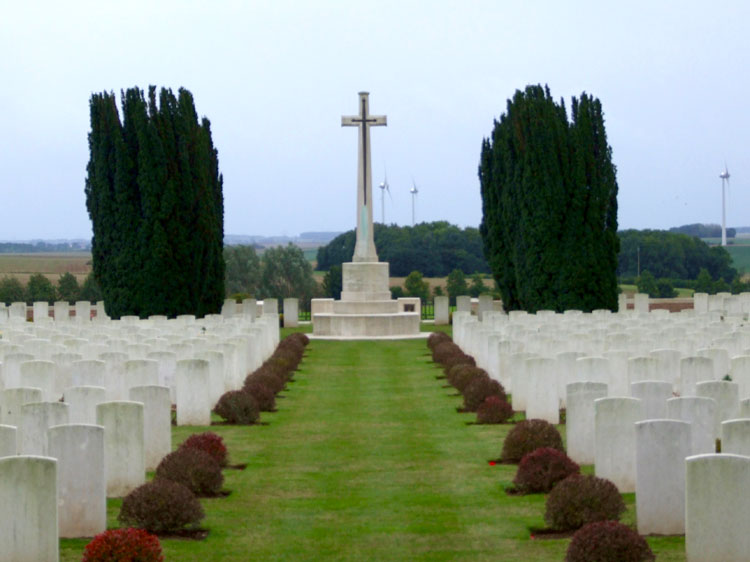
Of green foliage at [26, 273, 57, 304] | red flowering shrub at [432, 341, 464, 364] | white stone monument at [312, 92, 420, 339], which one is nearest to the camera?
red flowering shrub at [432, 341, 464, 364]

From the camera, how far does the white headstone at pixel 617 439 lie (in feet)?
34.5

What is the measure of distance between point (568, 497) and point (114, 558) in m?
3.49

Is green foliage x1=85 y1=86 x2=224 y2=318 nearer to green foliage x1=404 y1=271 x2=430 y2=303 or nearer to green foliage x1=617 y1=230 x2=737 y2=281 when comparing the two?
green foliage x1=404 y1=271 x2=430 y2=303

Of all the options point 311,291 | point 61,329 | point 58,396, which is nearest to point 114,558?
point 58,396

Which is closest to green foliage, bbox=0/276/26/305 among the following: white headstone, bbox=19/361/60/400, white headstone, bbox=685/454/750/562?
white headstone, bbox=19/361/60/400

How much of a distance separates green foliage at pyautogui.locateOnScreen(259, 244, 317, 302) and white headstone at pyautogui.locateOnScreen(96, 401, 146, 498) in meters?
49.2

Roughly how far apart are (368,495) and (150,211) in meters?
23.4

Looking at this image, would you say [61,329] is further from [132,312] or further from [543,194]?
[543,194]

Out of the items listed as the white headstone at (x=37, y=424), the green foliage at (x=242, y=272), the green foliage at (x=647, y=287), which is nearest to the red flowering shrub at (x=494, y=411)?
the white headstone at (x=37, y=424)

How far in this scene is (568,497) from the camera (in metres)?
9.36

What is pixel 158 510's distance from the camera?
938 centimetres

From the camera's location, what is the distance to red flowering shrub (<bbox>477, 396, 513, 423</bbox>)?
1560cm

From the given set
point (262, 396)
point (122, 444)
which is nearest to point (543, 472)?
point (122, 444)

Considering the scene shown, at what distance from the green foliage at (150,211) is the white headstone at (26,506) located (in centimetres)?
2503
